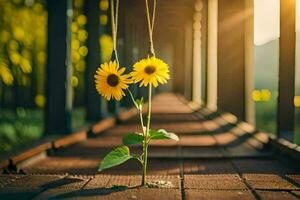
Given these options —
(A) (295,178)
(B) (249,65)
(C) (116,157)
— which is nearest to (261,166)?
(A) (295,178)

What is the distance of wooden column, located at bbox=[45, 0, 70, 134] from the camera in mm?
6691

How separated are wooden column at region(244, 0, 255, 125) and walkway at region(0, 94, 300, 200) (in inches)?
11.2

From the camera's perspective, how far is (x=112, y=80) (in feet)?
10.6

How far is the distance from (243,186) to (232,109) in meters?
5.49

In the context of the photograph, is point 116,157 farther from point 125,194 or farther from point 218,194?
point 218,194

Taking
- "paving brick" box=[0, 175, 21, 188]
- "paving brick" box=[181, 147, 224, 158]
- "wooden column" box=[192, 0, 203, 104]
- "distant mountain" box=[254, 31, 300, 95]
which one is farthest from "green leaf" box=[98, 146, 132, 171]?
"wooden column" box=[192, 0, 203, 104]

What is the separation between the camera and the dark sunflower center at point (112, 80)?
322 centimetres

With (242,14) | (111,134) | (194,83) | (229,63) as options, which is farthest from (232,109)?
Result: (194,83)

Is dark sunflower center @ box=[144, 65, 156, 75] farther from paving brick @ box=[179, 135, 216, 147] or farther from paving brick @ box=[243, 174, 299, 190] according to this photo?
paving brick @ box=[179, 135, 216, 147]

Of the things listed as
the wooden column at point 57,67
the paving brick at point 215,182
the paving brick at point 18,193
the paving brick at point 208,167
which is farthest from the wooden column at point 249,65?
the paving brick at point 18,193

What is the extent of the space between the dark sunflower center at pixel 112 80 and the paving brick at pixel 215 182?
775mm

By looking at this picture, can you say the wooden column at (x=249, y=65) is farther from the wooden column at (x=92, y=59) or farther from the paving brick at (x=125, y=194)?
the paving brick at (x=125, y=194)

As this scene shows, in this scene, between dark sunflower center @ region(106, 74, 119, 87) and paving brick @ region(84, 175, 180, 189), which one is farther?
paving brick @ region(84, 175, 180, 189)

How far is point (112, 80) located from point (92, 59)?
6.06 metres
